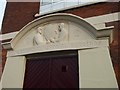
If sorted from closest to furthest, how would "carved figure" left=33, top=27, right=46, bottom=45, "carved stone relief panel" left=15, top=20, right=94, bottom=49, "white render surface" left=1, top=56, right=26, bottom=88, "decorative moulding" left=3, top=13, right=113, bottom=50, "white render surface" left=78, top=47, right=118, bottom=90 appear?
"white render surface" left=78, top=47, right=118, bottom=90 → "decorative moulding" left=3, top=13, right=113, bottom=50 → "carved stone relief panel" left=15, top=20, right=94, bottom=49 → "white render surface" left=1, top=56, right=26, bottom=88 → "carved figure" left=33, top=27, right=46, bottom=45

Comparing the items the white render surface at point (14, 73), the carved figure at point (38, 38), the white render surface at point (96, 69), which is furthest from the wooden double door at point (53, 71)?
the carved figure at point (38, 38)

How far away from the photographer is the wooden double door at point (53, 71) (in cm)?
639

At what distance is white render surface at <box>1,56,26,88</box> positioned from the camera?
22.8 feet

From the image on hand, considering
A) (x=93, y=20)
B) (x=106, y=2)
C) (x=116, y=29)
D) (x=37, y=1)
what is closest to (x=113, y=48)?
(x=116, y=29)

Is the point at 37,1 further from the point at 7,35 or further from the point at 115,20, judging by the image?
the point at 115,20

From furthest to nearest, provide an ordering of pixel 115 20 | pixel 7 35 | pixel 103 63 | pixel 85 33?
pixel 7 35 → pixel 115 20 → pixel 85 33 → pixel 103 63

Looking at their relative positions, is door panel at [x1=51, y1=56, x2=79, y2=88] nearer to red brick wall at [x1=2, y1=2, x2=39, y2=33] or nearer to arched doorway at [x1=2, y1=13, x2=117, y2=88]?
arched doorway at [x1=2, y1=13, x2=117, y2=88]

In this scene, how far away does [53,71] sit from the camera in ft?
22.0

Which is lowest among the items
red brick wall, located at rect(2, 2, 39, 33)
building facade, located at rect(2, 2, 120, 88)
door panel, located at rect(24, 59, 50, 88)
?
door panel, located at rect(24, 59, 50, 88)

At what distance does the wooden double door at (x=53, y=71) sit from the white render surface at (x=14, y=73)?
17 centimetres

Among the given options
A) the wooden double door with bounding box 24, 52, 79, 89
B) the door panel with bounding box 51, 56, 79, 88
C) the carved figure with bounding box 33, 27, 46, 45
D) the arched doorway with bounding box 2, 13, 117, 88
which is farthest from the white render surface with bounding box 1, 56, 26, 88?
the door panel with bounding box 51, 56, 79, 88

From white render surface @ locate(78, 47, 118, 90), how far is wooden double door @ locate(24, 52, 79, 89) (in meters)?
0.30

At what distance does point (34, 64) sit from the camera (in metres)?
7.11

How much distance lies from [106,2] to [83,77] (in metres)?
2.97
